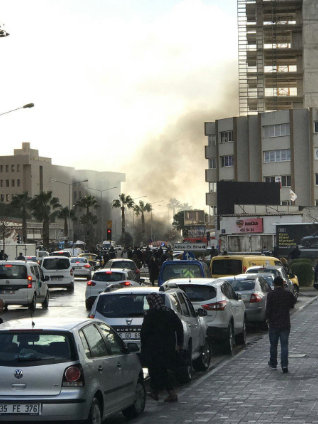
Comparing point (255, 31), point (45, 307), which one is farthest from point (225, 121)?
point (45, 307)

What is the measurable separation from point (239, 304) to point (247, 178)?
76681mm

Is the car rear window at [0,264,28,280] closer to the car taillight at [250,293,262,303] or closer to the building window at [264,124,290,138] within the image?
the car taillight at [250,293,262,303]

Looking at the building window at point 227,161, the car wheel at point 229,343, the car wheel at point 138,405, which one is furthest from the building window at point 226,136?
the car wheel at point 138,405

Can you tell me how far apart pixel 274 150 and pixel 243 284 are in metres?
70.9

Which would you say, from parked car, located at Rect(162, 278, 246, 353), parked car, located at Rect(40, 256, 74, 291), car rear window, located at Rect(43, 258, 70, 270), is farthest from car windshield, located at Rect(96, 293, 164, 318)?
car rear window, located at Rect(43, 258, 70, 270)

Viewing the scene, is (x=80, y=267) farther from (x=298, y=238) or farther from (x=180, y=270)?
(x=180, y=270)

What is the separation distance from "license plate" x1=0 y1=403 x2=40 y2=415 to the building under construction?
92.6 meters

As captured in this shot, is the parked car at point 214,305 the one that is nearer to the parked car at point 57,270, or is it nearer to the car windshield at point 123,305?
the car windshield at point 123,305

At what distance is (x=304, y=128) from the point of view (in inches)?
3553

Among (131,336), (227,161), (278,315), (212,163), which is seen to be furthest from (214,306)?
(212,163)

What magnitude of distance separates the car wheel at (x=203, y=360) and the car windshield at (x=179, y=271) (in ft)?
32.2

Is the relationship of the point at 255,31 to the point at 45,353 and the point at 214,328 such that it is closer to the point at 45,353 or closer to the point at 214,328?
the point at 214,328

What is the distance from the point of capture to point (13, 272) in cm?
2814

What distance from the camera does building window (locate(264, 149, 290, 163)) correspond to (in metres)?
91.1
